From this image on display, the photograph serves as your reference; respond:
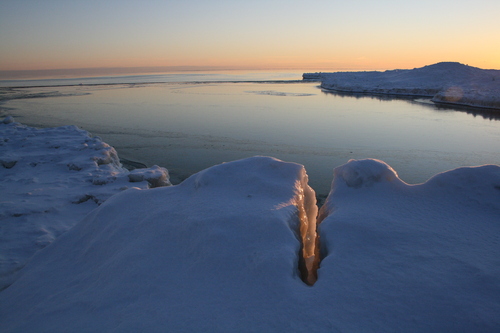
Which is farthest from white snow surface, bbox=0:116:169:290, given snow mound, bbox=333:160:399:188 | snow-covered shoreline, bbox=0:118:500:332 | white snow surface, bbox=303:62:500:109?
white snow surface, bbox=303:62:500:109

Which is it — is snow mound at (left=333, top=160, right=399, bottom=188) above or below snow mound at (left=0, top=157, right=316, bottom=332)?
above

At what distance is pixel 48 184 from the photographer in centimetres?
668

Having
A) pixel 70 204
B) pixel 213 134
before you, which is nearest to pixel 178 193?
pixel 70 204

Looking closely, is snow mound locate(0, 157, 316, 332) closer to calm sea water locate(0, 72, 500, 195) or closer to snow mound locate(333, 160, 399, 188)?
snow mound locate(333, 160, 399, 188)

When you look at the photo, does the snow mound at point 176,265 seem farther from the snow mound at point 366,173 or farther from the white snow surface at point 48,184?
the white snow surface at point 48,184

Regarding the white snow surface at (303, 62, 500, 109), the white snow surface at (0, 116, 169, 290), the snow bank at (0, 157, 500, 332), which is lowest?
the white snow surface at (0, 116, 169, 290)

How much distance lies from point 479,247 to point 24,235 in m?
6.03

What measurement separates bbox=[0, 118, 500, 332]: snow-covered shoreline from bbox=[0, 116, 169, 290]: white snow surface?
82 mm

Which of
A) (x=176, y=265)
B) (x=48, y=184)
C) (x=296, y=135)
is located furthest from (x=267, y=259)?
(x=296, y=135)

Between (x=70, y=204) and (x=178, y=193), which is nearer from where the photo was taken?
(x=178, y=193)

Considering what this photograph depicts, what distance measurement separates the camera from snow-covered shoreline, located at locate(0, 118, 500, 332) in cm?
199

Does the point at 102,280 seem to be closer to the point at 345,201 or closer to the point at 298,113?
the point at 345,201

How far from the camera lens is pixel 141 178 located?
6824 millimetres

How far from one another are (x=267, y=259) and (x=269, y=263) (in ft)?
0.15
